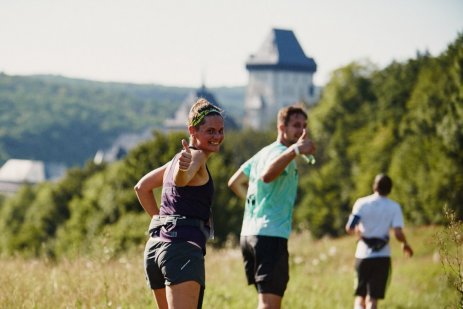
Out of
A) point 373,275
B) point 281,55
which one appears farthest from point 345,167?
point 281,55

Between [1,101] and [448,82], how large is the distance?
156 metres

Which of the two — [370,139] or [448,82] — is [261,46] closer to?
[370,139]

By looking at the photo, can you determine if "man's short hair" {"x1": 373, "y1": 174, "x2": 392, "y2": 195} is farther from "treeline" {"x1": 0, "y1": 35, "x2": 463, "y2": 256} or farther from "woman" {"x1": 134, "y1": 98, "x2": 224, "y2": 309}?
"woman" {"x1": 134, "y1": 98, "x2": 224, "y2": 309}

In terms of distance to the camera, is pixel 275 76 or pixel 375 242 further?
pixel 275 76

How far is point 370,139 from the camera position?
57594mm

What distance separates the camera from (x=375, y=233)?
7.78 m

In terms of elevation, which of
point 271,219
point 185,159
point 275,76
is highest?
point 275,76

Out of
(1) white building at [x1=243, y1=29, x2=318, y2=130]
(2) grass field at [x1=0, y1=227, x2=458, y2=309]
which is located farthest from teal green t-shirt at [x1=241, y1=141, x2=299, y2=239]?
(1) white building at [x1=243, y1=29, x2=318, y2=130]

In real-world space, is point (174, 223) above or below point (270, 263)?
above

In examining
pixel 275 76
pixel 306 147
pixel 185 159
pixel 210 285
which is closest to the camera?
pixel 185 159

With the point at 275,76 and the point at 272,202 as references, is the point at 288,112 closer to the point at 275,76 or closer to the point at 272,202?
the point at 272,202

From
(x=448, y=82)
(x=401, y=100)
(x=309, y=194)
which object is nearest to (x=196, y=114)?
(x=448, y=82)

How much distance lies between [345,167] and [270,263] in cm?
5736

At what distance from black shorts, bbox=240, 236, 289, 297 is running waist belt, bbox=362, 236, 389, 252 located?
188 cm
